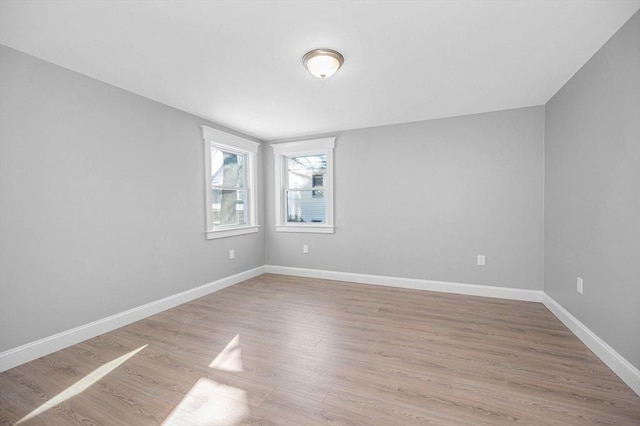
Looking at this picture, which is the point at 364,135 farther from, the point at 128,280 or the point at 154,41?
the point at 128,280

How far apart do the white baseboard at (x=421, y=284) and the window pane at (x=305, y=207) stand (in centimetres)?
86

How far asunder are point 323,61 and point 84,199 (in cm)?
242

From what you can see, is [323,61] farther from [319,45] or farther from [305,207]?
[305,207]

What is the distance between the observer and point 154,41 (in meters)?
2.04

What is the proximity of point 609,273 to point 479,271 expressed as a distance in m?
1.67

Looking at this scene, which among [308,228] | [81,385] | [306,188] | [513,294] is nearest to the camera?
[81,385]

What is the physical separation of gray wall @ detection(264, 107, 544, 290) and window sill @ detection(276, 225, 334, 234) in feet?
0.28

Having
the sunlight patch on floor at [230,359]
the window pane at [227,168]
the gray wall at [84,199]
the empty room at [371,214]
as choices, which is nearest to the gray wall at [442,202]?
the empty room at [371,214]

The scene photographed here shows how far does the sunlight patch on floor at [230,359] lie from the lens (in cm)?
205

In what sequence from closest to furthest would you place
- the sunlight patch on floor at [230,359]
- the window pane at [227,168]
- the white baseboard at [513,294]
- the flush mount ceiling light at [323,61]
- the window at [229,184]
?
the white baseboard at [513,294] < the sunlight patch on floor at [230,359] < the flush mount ceiling light at [323,61] < the window at [229,184] < the window pane at [227,168]

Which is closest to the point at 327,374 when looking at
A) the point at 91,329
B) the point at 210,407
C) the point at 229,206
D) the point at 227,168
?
the point at 210,407

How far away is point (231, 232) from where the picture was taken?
166 inches

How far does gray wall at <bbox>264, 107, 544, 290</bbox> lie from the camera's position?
3.46 meters

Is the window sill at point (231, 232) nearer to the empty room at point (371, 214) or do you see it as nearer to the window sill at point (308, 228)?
the empty room at point (371, 214)
